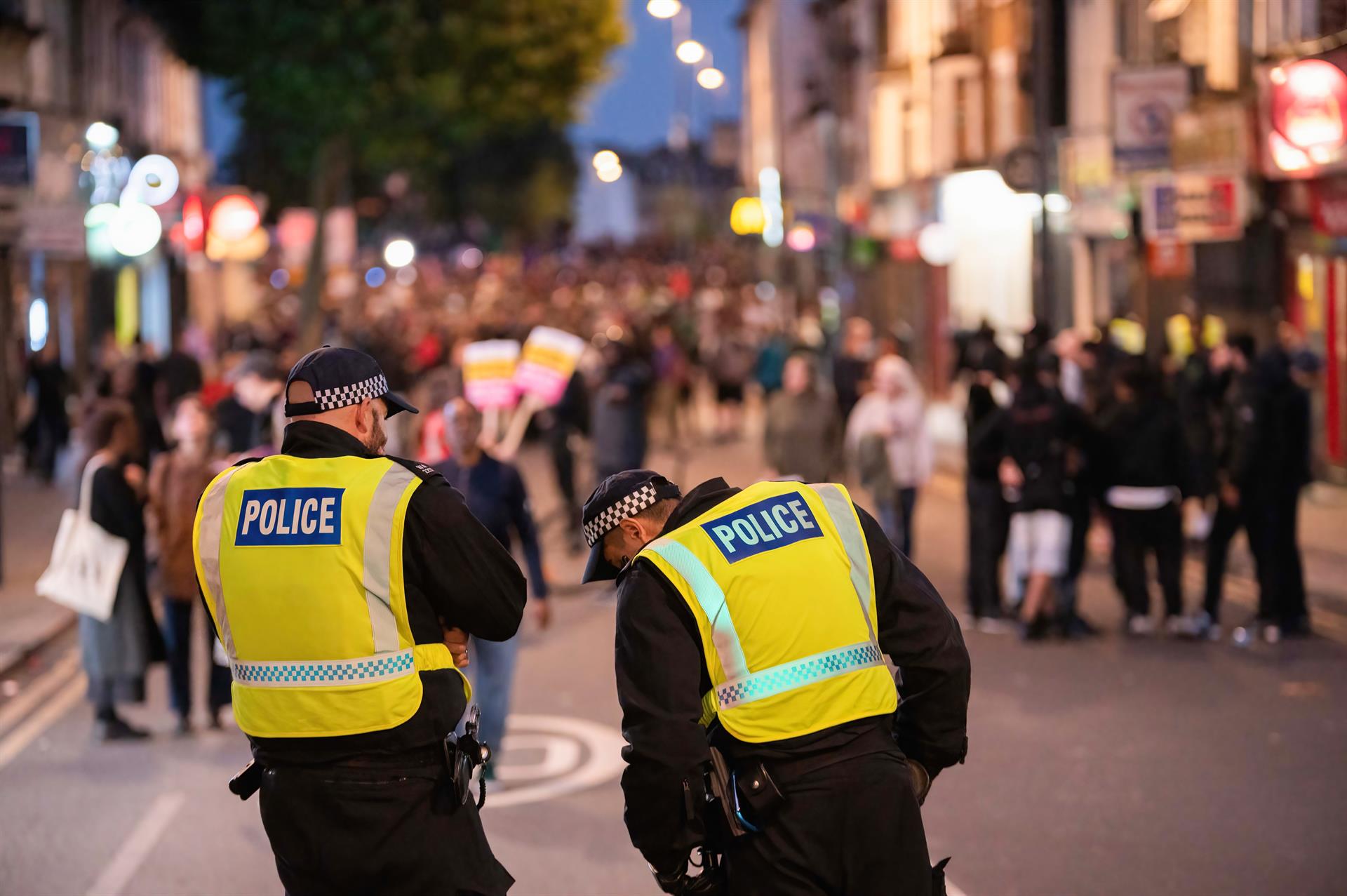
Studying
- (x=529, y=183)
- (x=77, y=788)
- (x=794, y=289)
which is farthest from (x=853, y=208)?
(x=77, y=788)

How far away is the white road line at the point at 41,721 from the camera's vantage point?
954cm

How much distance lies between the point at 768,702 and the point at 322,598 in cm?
100

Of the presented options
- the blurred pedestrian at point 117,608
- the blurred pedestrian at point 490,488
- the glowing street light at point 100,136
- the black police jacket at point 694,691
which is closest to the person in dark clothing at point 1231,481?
the blurred pedestrian at point 490,488

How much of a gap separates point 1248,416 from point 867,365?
9.56m

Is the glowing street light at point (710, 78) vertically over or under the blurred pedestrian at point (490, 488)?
over

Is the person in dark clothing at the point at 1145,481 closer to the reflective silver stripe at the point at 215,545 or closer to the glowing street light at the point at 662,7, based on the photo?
the reflective silver stripe at the point at 215,545

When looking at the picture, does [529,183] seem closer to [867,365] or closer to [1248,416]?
[867,365]

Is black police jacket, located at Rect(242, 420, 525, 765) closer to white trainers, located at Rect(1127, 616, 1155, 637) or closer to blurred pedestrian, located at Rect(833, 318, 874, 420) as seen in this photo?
white trainers, located at Rect(1127, 616, 1155, 637)

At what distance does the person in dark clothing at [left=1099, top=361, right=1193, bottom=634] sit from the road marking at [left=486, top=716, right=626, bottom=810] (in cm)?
396

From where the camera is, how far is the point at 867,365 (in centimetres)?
2095

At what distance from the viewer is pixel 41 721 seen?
33.8ft

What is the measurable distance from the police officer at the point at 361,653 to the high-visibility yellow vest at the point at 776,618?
0.45 meters

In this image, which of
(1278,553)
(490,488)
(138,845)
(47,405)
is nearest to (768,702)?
(138,845)

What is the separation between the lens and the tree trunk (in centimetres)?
3541
